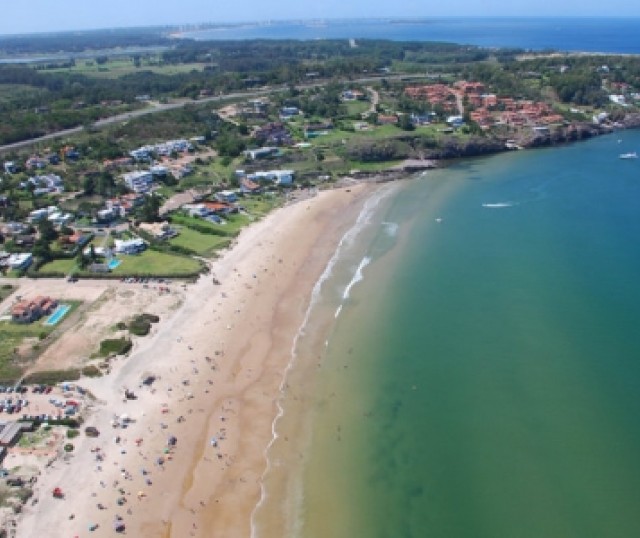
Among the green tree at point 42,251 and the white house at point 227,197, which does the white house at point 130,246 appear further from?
the white house at point 227,197

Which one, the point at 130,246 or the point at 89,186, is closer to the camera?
the point at 130,246

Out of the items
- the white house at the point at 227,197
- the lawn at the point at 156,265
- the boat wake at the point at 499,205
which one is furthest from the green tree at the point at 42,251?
the boat wake at the point at 499,205

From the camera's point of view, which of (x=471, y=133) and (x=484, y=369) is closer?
(x=484, y=369)

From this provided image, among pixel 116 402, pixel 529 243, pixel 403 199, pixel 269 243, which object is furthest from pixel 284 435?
pixel 403 199

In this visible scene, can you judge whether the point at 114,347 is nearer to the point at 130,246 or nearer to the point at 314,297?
the point at 314,297

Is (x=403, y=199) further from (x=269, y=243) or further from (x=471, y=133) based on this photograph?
(x=471, y=133)

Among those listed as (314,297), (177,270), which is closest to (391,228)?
(314,297)
